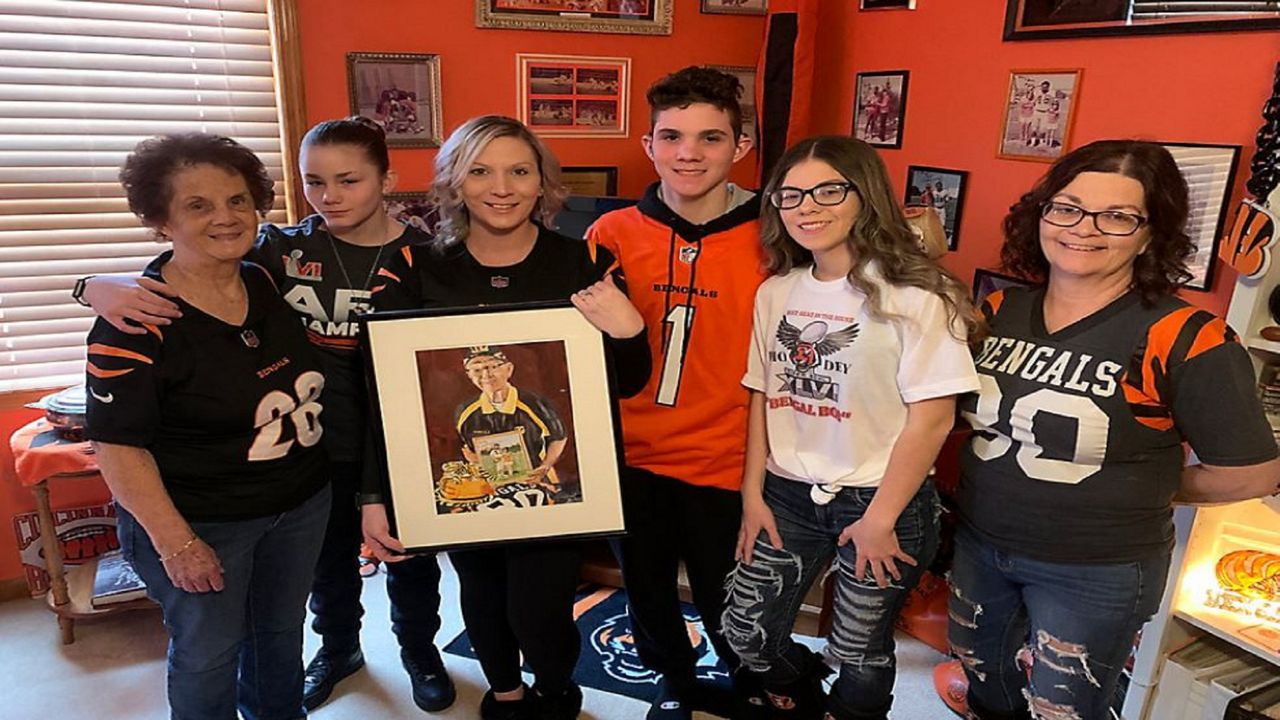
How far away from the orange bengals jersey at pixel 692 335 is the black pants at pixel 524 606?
1.00 ft

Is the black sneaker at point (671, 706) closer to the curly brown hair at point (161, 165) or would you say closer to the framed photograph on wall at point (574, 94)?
the curly brown hair at point (161, 165)

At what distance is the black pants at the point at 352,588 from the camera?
2.00 metres

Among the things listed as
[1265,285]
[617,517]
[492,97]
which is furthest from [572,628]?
[492,97]

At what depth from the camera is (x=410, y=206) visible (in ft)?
9.11

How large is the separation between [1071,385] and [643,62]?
2.07m

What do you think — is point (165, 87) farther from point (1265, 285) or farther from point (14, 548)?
point (1265, 285)

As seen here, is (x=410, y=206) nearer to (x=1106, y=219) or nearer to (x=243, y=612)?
(x=243, y=612)

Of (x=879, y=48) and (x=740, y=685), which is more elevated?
(x=879, y=48)

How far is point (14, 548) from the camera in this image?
8.50 feet

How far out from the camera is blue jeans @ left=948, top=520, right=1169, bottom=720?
1.42 metres

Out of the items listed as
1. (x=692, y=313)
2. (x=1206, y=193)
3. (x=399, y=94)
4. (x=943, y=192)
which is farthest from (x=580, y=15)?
(x=1206, y=193)

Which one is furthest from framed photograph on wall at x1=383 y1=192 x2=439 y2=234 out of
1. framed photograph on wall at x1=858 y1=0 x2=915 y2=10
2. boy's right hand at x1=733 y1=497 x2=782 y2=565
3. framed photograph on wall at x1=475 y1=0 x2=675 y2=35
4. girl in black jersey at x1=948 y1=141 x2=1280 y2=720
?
girl in black jersey at x1=948 y1=141 x2=1280 y2=720

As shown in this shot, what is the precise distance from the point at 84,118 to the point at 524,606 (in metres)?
2.01

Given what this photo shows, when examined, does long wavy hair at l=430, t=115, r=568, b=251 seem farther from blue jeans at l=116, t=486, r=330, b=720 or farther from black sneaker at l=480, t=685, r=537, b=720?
black sneaker at l=480, t=685, r=537, b=720
